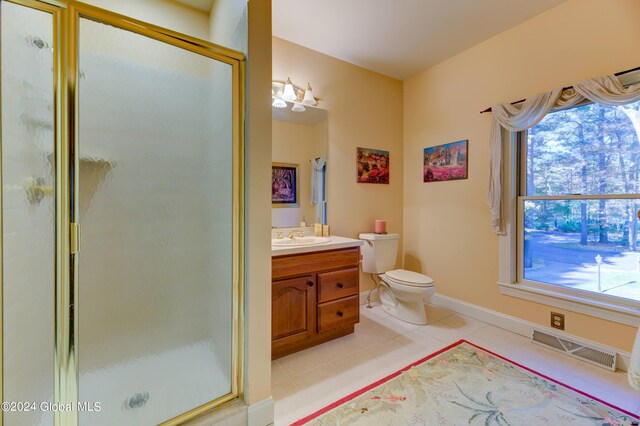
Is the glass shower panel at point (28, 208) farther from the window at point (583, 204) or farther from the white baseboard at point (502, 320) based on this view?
the window at point (583, 204)

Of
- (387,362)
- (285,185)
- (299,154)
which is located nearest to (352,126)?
(299,154)

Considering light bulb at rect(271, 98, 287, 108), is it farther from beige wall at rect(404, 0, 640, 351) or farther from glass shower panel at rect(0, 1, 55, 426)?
beige wall at rect(404, 0, 640, 351)

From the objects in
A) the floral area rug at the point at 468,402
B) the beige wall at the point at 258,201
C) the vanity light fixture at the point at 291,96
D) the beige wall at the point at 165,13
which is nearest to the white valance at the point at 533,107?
the floral area rug at the point at 468,402

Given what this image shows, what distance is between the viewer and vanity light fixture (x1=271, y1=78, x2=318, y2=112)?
2.34 m

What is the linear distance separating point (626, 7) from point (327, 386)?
10.2ft

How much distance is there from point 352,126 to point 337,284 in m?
1.69

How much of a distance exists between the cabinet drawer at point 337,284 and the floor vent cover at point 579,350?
1507mm

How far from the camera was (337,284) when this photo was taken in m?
2.13

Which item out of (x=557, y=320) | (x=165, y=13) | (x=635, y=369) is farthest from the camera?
(x=557, y=320)

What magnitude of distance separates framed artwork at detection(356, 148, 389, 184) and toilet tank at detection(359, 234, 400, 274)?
664 millimetres

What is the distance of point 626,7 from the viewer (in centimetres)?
171

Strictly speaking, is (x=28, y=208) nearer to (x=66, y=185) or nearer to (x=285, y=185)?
(x=66, y=185)

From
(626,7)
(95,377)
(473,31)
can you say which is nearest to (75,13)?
(95,377)

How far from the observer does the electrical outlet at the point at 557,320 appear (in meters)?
2.02
